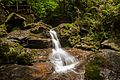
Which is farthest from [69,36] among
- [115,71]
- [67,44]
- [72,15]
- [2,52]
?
[115,71]

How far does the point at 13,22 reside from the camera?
22062mm

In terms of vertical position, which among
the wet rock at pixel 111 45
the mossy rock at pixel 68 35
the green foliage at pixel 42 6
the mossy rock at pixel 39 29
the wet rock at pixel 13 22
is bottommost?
the wet rock at pixel 111 45

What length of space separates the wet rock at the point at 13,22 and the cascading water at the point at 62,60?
4840 millimetres

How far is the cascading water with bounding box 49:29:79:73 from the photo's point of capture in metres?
14.2

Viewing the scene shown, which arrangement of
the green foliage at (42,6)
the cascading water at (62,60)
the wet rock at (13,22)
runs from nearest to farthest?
1. the cascading water at (62,60)
2. the wet rock at (13,22)
3. the green foliage at (42,6)

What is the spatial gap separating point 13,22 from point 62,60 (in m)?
8.35

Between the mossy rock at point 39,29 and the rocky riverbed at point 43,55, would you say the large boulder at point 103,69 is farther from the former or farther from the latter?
the mossy rock at point 39,29

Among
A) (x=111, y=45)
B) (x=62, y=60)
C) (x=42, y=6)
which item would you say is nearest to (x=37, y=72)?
(x=62, y=60)

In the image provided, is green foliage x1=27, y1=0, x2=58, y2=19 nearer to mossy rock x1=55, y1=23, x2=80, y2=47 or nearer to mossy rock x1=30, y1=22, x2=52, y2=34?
mossy rock x1=30, y1=22, x2=52, y2=34

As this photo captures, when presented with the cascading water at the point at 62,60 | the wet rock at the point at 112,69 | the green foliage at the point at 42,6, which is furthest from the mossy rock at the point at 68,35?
the wet rock at the point at 112,69

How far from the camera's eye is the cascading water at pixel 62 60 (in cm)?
1416

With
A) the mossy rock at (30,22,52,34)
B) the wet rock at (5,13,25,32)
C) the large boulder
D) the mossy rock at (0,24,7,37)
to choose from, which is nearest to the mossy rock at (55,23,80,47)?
the mossy rock at (30,22,52,34)

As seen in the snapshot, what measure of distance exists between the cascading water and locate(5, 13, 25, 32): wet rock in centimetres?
484

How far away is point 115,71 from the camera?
10.1m
